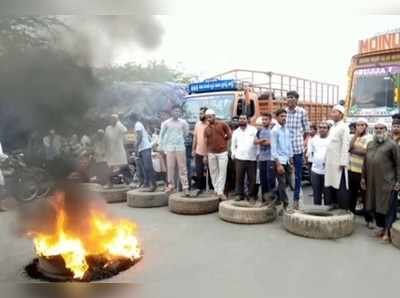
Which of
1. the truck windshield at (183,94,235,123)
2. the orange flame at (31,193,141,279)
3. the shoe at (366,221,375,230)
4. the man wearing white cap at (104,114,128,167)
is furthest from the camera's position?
the truck windshield at (183,94,235,123)

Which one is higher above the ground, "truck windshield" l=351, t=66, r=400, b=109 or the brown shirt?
"truck windshield" l=351, t=66, r=400, b=109

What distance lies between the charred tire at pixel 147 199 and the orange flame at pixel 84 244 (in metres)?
2.33

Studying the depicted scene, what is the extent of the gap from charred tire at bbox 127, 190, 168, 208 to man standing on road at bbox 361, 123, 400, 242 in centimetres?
349

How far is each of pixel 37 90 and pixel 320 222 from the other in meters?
3.63

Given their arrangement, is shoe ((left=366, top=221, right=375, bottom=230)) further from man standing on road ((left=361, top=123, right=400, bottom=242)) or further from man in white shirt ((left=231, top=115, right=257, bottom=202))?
man in white shirt ((left=231, top=115, right=257, bottom=202))

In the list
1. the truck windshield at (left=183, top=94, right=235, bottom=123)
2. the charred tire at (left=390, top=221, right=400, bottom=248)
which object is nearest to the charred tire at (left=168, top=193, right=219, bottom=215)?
the charred tire at (left=390, top=221, right=400, bottom=248)

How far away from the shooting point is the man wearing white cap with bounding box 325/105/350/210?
16.0 feet

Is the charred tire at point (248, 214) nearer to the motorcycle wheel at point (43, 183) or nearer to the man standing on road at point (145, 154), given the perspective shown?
the man standing on road at point (145, 154)

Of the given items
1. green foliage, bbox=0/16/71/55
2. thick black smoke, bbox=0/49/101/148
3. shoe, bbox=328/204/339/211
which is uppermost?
green foliage, bbox=0/16/71/55

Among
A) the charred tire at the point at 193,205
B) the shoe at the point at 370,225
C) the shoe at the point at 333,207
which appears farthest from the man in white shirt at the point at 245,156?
the shoe at the point at 370,225

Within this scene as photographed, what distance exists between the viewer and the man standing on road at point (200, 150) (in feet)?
22.2

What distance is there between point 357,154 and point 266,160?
134 cm

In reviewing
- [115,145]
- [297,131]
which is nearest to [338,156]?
[297,131]

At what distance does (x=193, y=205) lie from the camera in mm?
5922
